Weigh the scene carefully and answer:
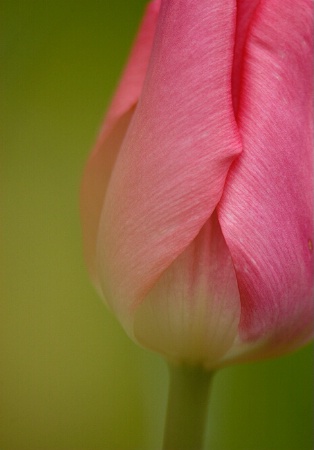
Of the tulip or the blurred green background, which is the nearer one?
the tulip

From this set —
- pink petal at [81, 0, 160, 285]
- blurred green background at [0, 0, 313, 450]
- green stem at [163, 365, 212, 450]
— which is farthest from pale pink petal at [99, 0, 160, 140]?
blurred green background at [0, 0, 313, 450]

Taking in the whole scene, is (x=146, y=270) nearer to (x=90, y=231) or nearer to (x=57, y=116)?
(x=90, y=231)

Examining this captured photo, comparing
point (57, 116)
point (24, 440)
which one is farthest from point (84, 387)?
point (57, 116)

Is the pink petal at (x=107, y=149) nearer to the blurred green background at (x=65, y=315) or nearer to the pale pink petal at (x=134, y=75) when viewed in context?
the pale pink petal at (x=134, y=75)

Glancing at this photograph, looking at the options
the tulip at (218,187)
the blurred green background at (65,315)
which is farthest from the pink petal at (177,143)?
the blurred green background at (65,315)

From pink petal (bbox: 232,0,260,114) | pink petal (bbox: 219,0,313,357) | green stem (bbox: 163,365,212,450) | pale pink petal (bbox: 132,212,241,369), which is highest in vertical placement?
pink petal (bbox: 232,0,260,114)

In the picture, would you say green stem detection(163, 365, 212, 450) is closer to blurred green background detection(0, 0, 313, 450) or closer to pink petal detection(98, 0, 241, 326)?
pink petal detection(98, 0, 241, 326)

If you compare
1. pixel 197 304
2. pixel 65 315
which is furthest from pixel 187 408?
pixel 65 315

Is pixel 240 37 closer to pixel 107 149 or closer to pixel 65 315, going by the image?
Answer: pixel 107 149
